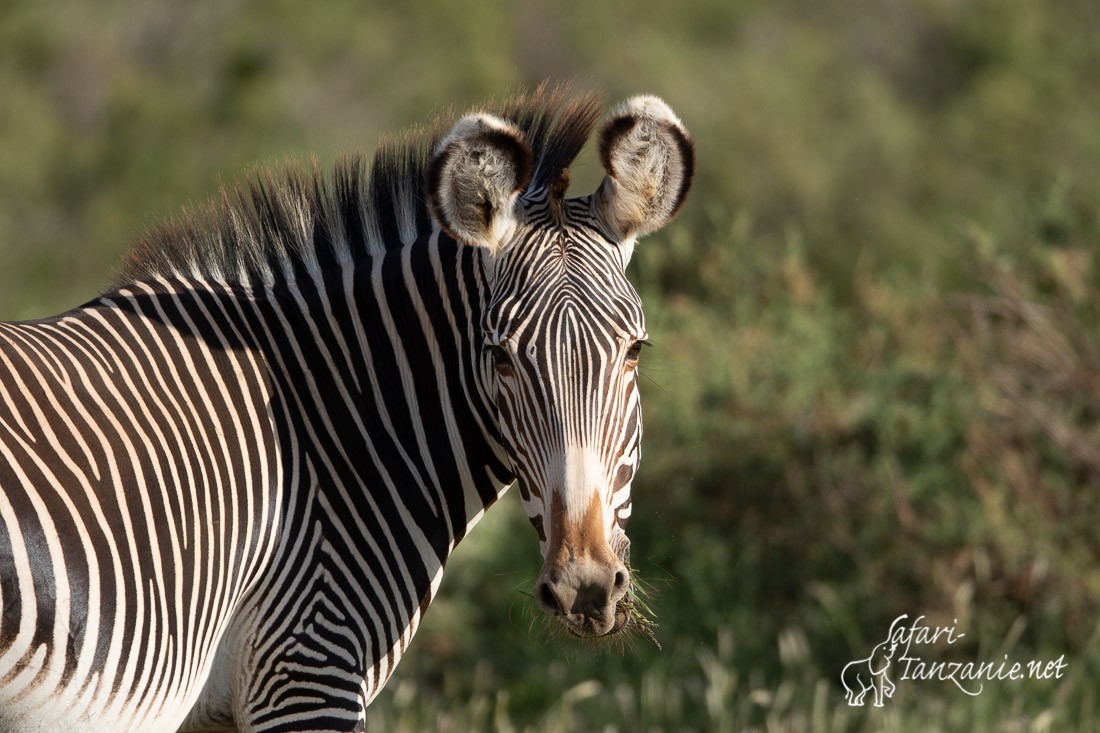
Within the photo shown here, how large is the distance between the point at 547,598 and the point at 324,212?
5.42 ft

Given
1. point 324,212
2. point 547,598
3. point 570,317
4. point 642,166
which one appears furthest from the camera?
point 324,212

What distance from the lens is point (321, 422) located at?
3863 mm

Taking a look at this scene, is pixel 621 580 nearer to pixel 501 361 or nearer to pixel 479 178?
pixel 501 361

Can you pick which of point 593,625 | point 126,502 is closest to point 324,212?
point 126,502

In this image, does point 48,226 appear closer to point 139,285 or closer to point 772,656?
point 772,656

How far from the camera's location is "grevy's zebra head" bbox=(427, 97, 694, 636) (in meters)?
3.33

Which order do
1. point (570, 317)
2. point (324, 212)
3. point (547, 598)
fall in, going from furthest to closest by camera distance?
1. point (324, 212)
2. point (570, 317)
3. point (547, 598)

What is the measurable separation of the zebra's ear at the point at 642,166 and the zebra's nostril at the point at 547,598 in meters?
1.17

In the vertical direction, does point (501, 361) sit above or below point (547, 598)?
above

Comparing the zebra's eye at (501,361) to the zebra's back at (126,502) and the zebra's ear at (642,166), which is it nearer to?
the zebra's ear at (642,166)

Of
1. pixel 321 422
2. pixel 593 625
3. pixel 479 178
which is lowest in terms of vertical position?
pixel 593 625

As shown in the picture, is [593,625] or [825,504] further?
[825,504]

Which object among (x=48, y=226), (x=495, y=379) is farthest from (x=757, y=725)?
(x=48, y=226)

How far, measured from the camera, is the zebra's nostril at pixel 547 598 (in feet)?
10.8
